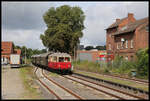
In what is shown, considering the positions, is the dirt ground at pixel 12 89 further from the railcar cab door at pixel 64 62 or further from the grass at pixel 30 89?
the railcar cab door at pixel 64 62

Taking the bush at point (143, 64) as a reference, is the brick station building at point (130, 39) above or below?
above

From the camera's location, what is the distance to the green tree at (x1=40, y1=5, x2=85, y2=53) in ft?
169

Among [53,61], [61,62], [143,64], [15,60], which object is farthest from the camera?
[15,60]

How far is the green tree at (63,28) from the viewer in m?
51.6

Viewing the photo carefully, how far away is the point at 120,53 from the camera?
135 ft

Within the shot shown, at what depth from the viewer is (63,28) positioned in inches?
2053

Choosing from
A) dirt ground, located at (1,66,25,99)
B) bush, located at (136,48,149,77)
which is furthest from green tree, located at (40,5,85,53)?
dirt ground, located at (1,66,25,99)

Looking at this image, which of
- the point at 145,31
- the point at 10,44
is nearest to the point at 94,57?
the point at 145,31

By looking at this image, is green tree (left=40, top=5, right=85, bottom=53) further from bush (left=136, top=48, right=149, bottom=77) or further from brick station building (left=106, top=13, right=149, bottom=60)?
bush (left=136, top=48, right=149, bottom=77)

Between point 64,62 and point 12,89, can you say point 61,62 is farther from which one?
point 12,89

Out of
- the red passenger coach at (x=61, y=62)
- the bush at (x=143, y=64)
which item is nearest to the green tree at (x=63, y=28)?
the red passenger coach at (x=61, y=62)

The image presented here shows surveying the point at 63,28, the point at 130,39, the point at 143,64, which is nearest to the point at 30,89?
the point at 143,64

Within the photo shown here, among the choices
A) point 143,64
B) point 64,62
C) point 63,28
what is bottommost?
point 143,64

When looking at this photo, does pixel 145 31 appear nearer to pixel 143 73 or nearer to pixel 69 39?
pixel 143 73
